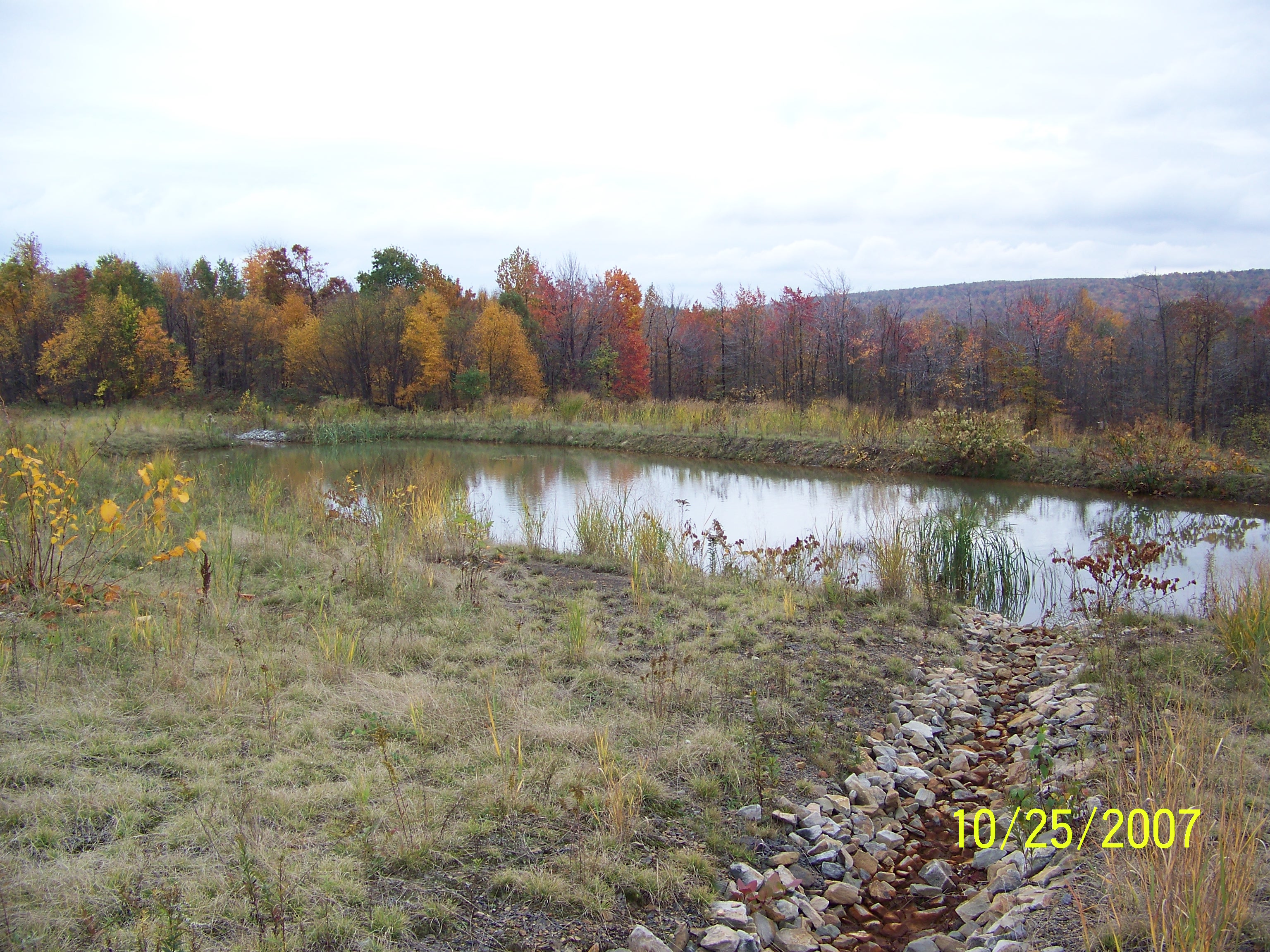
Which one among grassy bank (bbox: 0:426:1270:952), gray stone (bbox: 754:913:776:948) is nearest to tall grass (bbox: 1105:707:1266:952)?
grassy bank (bbox: 0:426:1270:952)

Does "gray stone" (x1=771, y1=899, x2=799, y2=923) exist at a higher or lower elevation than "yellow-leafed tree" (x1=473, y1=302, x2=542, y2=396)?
lower

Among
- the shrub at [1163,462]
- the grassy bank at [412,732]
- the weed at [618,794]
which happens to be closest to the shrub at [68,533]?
the grassy bank at [412,732]

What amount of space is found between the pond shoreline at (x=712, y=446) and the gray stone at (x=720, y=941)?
494 inches

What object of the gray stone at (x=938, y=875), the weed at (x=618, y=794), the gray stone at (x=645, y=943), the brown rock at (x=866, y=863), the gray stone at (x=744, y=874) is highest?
the weed at (x=618, y=794)

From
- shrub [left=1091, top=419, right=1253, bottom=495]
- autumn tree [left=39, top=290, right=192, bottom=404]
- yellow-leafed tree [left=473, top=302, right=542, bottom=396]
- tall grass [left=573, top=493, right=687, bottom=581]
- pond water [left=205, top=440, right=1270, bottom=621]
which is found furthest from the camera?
autumn tree [left=39, top=290, right=192, bottom=404]

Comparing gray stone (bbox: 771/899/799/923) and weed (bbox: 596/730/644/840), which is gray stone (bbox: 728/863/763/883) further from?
weed (bbox: 596/730/644/840)

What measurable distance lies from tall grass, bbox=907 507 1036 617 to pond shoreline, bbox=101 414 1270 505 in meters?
6.95

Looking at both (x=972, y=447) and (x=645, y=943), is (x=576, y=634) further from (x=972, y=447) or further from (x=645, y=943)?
(x=972, y=447)

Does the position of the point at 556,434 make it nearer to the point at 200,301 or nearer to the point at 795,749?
the point at 795,749

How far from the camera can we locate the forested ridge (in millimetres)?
20562

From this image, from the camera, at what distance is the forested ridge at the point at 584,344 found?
67.5 ft

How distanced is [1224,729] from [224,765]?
14.5 feet

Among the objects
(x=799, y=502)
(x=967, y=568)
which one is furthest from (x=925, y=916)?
(x=799, y=502)
